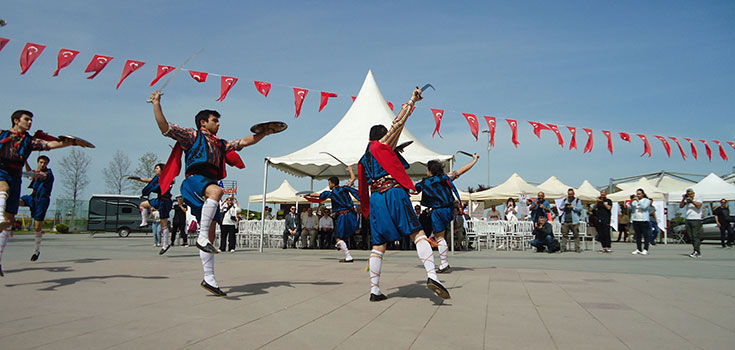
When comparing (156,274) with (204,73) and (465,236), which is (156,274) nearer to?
(204,73)

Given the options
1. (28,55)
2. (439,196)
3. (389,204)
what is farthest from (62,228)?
(389,204)

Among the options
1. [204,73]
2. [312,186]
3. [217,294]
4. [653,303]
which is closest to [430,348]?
[217,294]

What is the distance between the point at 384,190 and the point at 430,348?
7.22ft

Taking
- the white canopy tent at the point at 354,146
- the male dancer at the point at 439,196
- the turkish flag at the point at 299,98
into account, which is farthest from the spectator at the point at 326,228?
the male dancer at the point at 439,196

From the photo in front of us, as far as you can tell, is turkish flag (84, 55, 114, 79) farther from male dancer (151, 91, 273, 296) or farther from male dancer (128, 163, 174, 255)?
male dancer (151, 91, 273, 296)

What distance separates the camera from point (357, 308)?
13.2 ft

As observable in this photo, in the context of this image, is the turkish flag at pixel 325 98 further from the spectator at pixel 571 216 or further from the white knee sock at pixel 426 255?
the white knee sock at pixel 426 255

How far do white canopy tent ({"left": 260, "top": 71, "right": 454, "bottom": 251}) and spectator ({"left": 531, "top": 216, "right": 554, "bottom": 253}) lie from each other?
123 inches

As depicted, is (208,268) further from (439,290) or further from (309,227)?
(309,227)

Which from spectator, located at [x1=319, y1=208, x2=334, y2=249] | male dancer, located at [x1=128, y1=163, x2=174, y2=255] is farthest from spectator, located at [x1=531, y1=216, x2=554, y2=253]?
male dancer, located at [x1=128, y1=163, x2=174, y2=255]

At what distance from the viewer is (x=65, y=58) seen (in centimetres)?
1122

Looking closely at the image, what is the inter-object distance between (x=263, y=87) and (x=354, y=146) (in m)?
3.28

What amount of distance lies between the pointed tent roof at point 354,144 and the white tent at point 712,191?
43.7 feet

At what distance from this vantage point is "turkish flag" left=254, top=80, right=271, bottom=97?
13.9 meters
